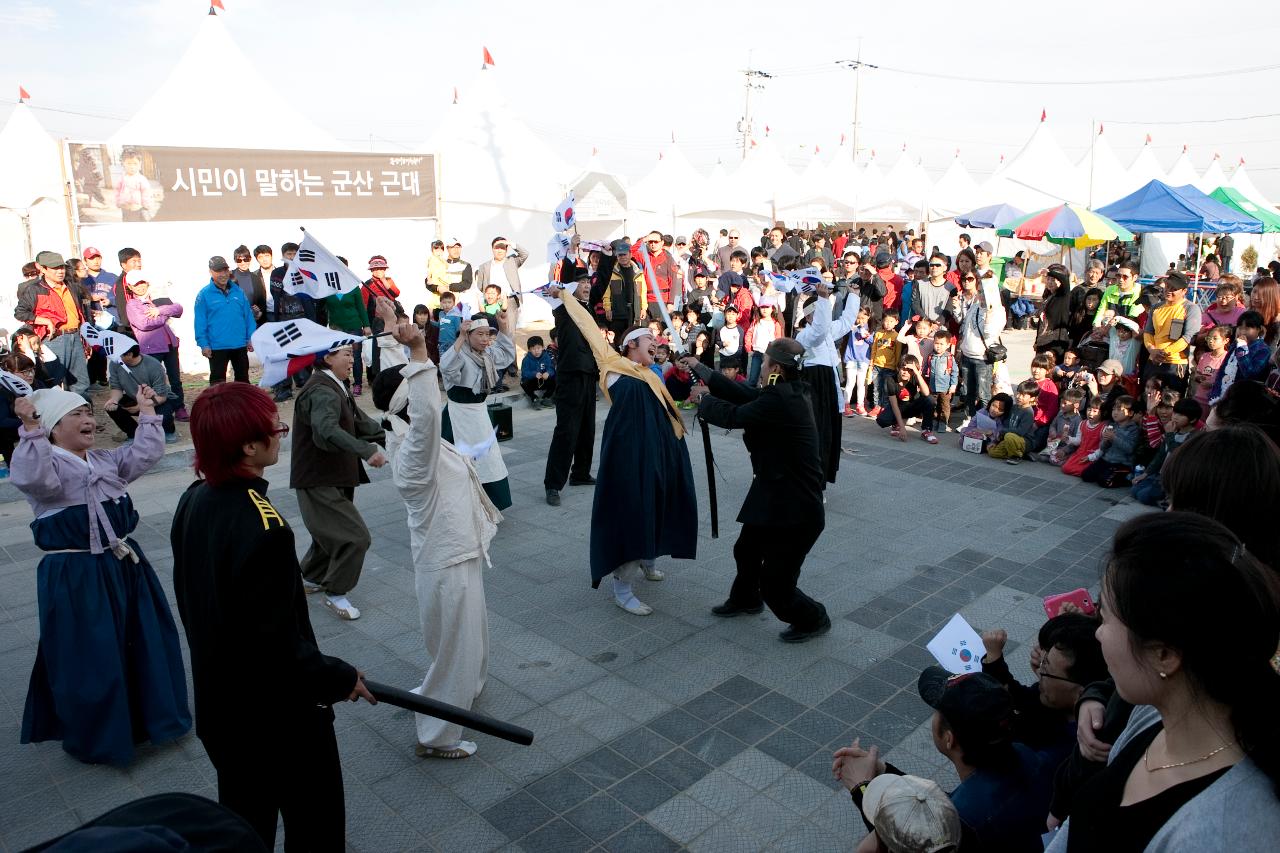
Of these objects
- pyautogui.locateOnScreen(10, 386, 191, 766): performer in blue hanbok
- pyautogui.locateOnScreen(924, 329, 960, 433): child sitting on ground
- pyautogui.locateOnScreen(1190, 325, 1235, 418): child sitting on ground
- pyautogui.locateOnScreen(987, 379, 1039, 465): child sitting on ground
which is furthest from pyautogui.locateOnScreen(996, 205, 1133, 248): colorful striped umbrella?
pyautogui.locateOnScreen(10, 386, 191, 766): performer in blue hanbok

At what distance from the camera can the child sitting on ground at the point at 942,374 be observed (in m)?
10.5

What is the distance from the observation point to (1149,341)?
9672 mm

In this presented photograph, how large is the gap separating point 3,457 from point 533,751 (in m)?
7.42

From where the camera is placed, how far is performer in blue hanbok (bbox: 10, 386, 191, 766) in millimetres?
4020

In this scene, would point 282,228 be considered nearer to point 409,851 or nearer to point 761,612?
point 761,612

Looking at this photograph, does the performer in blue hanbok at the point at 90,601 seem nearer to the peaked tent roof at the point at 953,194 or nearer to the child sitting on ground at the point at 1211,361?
the child sitting on ground at the point at 1211,361

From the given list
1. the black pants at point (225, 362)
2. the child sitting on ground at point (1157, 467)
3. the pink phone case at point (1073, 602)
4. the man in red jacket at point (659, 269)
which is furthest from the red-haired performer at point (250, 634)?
the man in red jacket at point (659, 269)

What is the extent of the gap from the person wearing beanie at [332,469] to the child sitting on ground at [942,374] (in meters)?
7.10

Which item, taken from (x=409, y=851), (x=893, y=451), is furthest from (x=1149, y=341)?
(x=409, y=851)

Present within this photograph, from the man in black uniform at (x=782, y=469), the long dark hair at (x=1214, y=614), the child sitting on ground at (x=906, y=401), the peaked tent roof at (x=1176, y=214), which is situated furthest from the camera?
the peaked tent roof at (x=1176, y=214)

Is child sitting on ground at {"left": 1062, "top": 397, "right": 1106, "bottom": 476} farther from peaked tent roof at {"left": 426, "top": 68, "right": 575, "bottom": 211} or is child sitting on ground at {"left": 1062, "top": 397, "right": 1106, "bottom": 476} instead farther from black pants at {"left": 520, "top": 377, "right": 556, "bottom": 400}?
peaked tent roof at {"left": 426, "top": 68, "right": 575, "bottom": 211}

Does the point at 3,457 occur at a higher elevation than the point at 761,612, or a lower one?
higher

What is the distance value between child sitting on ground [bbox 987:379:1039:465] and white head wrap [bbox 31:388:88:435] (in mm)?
8409

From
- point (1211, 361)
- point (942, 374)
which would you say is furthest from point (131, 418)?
point (1211, 361)
